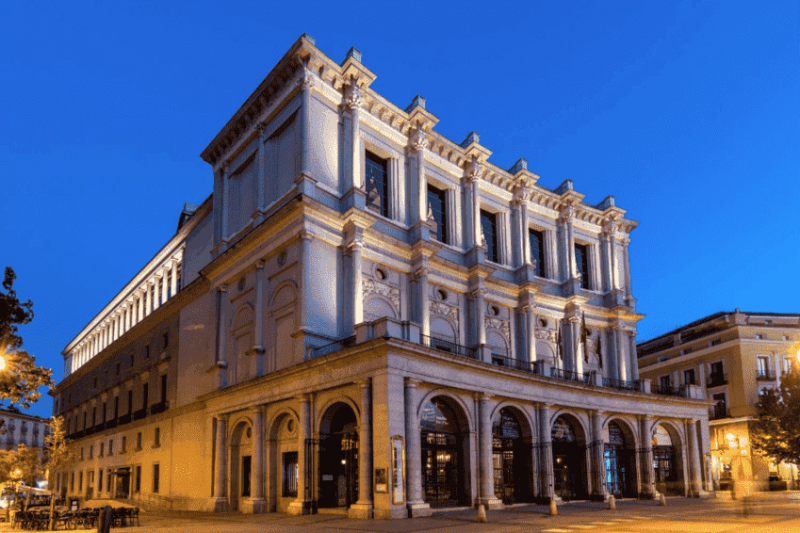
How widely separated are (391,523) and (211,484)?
48.4 feet

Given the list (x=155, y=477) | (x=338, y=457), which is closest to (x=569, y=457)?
(x=338, y=457)

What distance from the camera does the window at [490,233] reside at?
44.8 metres

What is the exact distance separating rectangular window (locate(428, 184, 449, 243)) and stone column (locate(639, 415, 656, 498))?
16268 mm

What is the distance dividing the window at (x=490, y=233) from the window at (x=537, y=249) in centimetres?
317

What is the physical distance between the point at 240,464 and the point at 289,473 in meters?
4.49

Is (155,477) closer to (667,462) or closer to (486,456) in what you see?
(486,456)

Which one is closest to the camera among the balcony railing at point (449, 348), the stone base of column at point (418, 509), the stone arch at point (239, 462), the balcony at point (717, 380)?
the stone base of column at point (418, 509)

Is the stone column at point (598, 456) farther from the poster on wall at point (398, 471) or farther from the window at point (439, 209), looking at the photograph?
the poster on wall at point (398, 471)

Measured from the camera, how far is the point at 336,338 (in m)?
32.4

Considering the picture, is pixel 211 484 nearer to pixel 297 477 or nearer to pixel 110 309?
pixel 297 477

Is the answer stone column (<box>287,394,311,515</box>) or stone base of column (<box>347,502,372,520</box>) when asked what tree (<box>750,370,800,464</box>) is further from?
stone column (<box>287,394,311,515</box>)

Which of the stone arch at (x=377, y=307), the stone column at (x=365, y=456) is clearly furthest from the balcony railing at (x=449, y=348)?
the stone column at (x=365, y=456)

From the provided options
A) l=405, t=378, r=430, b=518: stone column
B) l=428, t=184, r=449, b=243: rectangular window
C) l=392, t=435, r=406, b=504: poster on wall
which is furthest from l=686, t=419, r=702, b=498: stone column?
l=392, t=435, r=406, b=504: poster on wall

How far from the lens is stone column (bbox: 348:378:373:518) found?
1024 inches
